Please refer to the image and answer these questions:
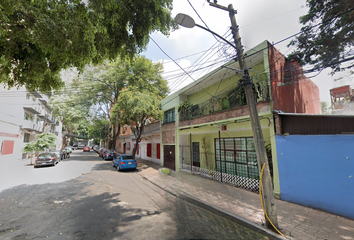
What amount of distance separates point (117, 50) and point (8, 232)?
6138 millimetres

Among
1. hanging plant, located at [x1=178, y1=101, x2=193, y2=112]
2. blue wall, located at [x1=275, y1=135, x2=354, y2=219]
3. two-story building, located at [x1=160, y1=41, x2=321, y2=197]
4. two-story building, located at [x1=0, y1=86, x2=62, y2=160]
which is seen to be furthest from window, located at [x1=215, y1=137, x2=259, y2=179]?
two-story building, located at [x1=0, y1=86, x2=62, y2=160]

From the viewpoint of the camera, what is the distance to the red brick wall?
6836 mm

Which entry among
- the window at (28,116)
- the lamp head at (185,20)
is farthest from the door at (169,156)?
the window at (28,116)

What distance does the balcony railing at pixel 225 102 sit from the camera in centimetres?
679

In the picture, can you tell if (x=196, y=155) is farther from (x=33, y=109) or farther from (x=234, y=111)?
(x=33, y=109)

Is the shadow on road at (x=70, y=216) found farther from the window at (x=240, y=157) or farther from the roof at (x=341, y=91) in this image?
the roof at (x=341, y=91)

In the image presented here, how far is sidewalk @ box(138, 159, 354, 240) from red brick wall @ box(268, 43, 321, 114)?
3815 mm

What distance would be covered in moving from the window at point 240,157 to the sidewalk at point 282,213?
1418mm

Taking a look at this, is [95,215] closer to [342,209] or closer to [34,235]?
[34,235]

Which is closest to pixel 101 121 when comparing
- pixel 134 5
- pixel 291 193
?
pixel 134 5

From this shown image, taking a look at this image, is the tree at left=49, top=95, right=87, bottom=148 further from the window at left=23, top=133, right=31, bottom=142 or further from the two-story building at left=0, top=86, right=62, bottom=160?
the window at left=23, top=133, right=31, bottom=142

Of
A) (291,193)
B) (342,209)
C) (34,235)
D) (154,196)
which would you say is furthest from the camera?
(154,196)

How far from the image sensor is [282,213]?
16.9 ft

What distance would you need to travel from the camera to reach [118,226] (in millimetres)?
4266
